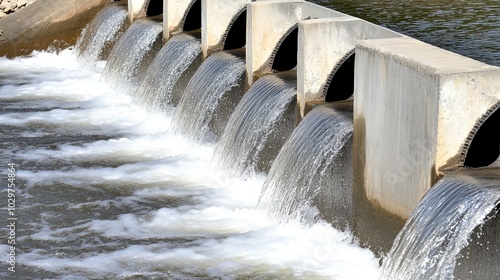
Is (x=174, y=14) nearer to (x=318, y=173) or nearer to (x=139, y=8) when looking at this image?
(x=139, y=8)

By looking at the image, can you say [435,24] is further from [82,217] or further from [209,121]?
[82,217]

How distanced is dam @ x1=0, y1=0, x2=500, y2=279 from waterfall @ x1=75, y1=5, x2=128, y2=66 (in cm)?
236

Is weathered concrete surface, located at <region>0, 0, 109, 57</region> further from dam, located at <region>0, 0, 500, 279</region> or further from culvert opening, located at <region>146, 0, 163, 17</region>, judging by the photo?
dam, located at <region>0, 0, 500, 279</region>

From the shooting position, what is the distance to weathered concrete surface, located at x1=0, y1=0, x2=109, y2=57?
16844mm

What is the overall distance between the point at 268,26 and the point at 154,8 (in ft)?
18.6

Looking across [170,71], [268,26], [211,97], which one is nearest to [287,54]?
[268,26]

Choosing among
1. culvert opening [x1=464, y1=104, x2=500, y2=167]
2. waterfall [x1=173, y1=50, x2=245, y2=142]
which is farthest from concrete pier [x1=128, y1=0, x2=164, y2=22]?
culvert opening [x1=464, y1=104, x2=500, y2=167]

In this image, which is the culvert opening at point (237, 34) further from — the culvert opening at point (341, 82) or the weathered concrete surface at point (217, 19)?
the culvert opening at point (341, 82)

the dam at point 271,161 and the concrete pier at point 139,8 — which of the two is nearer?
the dam at point 271,161

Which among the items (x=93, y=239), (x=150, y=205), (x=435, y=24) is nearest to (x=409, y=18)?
(x=435, y=24)

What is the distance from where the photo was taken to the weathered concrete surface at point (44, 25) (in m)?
16.8

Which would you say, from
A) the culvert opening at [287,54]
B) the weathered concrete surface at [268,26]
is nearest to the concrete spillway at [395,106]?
the weathered concrete surface at [268,26]

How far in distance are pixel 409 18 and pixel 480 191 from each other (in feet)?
29.1

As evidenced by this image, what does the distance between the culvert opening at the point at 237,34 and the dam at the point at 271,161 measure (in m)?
0.02
